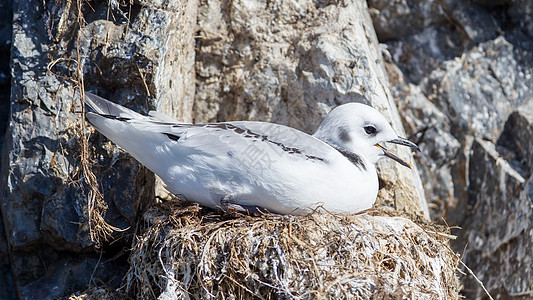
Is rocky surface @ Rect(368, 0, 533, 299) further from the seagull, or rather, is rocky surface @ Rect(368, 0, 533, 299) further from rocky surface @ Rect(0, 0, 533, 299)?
the seagull

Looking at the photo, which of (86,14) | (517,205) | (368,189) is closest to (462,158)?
(517,205)

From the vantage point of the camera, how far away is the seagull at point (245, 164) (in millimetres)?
2410

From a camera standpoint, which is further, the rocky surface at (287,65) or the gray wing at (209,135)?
the rocky surface at (287,65)

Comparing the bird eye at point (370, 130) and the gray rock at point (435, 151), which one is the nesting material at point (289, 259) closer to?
the bird eye at point (370, 130)

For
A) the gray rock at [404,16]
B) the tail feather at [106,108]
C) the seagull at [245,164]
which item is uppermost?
the gray rock at [404,16]

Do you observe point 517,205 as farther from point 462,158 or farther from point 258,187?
point 258,187

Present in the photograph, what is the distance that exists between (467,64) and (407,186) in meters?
1.19

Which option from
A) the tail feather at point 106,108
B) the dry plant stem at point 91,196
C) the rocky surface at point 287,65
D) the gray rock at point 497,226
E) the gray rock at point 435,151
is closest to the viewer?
the tail feather at point 106,108

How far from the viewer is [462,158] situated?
12.3 feet

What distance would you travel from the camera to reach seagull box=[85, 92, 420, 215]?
2.41m

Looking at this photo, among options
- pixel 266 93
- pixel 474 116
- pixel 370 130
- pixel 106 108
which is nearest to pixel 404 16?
pixel 474 116

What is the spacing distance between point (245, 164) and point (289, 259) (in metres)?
0.46

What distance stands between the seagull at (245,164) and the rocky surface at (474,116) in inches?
52.6

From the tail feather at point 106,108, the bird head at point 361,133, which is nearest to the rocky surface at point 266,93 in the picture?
the tail feather at point 106,108
